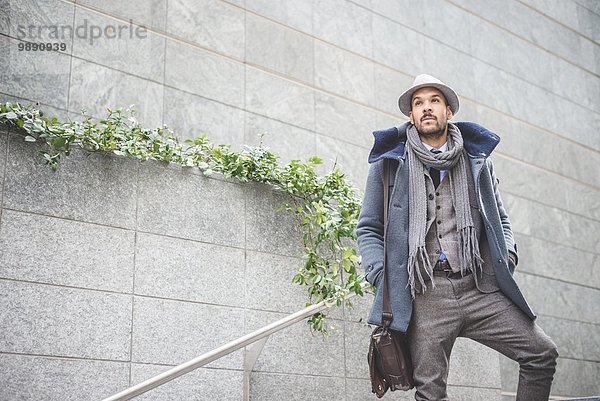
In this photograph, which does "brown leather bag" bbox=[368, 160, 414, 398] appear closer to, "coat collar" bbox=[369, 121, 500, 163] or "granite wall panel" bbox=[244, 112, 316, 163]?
"coat collar" bbox=[369, 121, 500, 163]

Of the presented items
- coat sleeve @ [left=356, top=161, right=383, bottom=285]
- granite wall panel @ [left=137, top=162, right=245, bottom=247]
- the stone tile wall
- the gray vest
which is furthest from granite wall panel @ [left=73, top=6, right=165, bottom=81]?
the gray vest

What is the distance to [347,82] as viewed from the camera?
263 inches

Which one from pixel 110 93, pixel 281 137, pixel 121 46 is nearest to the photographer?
pixel 110 93

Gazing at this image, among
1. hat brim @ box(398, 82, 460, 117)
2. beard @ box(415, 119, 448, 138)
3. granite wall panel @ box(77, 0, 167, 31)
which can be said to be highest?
granite wall panel @ box(77, 0, 167, 31)

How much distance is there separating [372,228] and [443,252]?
35 cm

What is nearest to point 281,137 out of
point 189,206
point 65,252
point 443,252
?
point 189,206

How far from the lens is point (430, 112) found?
140 inches

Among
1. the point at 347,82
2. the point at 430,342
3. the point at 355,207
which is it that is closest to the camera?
the point at 430,342

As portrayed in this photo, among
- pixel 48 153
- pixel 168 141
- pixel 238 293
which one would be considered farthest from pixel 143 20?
pixel 238 293

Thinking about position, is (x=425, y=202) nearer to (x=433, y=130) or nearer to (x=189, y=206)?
(x=433, y=130)

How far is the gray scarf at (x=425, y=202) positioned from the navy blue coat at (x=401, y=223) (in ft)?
0.16

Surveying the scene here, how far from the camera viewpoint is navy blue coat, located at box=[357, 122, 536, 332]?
3.27m

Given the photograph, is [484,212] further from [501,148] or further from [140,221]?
[501,148]

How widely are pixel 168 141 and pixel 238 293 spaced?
102cm
